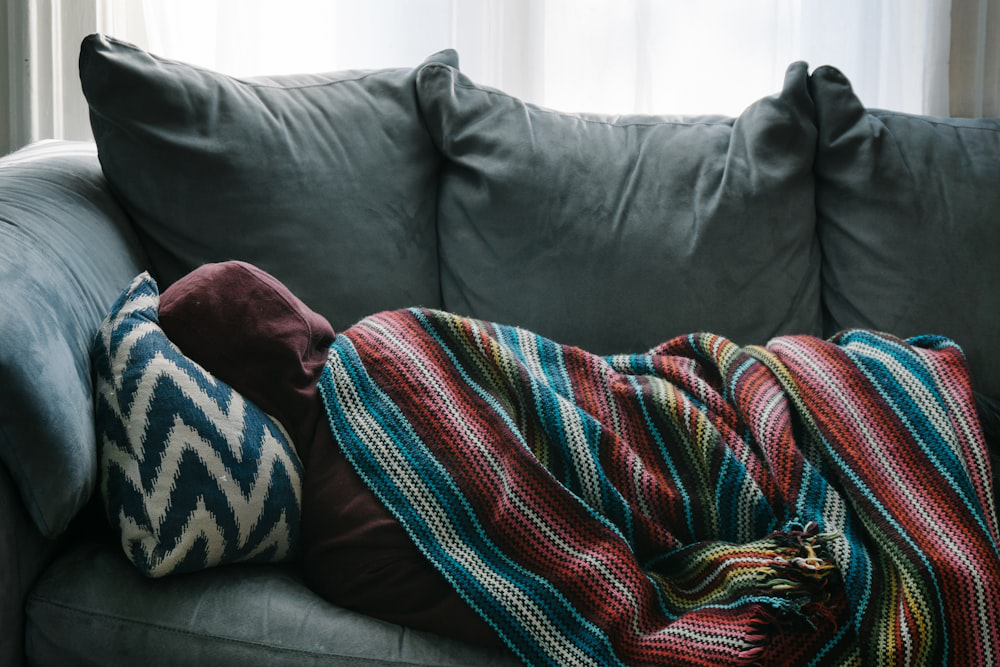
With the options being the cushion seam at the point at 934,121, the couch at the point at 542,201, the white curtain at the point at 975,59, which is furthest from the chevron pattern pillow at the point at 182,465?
the white curtain at the point at 975,59

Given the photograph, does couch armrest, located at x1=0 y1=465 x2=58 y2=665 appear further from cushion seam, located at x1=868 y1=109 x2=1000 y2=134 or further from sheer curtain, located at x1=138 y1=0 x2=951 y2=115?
cushion seam, located at x1=868 y1=109 x2=1000 y2=134

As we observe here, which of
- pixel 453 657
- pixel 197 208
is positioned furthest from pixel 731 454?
pixel 197 208

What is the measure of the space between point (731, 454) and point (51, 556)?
0.78 meters

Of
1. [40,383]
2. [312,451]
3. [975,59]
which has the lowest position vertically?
[312,451]

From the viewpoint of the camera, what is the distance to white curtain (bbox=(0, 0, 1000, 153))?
1854 mm

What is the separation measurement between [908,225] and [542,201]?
612 mm

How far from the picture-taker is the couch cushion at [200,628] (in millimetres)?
917

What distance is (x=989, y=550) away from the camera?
95 cm

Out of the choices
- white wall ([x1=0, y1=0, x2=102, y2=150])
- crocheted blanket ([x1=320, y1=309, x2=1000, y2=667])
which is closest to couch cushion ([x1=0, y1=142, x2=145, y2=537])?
crocheted blanket ([x1=320, y1=309, x2=1000, y2=667])

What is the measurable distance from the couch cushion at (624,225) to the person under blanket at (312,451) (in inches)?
17.5

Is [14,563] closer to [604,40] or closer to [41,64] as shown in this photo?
[41,64]

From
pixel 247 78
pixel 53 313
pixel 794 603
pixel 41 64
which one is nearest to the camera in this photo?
pixel 794 603

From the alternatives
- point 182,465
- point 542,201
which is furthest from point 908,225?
point 182,465

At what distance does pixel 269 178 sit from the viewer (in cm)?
→ 142
